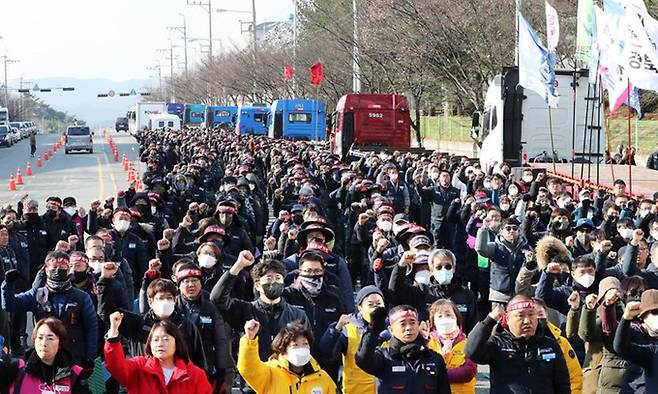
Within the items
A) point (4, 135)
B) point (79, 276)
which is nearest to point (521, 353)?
point (79, 276)

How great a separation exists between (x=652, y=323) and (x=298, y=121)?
44.4 meters

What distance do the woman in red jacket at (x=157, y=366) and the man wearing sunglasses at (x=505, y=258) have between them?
5.27 m

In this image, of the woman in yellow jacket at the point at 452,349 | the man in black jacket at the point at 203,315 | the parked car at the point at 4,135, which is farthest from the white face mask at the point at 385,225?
the parked car at the point at 4,135

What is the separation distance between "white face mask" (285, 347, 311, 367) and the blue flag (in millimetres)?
15329

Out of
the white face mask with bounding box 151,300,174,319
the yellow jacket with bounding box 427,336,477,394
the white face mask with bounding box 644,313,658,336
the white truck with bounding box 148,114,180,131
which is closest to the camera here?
the white face mask with bounding box 644,313,658,336

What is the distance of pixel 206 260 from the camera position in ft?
31.2

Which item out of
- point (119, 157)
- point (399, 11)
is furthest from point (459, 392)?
point (119, 157)

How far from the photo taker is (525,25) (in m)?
22.8

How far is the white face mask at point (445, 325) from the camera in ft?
23.3

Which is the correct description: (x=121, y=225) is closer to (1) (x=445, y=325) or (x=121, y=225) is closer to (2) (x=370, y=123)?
(1) (x=445, y=325)

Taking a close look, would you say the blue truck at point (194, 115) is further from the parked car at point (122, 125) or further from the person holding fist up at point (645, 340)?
the person holding fist up at point (645, 340)

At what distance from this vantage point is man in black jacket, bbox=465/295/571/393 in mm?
6723

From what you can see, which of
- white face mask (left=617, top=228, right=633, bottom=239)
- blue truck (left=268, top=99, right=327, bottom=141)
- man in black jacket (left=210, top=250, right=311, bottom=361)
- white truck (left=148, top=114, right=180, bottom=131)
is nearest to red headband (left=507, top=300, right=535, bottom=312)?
man in black jacket (left=210, top=250, right=311, bottom=361)

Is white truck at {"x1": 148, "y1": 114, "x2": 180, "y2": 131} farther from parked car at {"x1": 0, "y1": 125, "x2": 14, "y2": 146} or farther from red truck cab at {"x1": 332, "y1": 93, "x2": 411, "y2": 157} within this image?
red truck cab at {"x1": 332, "y1": 93, "x2": 411, "y2": 157}
